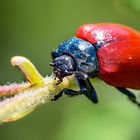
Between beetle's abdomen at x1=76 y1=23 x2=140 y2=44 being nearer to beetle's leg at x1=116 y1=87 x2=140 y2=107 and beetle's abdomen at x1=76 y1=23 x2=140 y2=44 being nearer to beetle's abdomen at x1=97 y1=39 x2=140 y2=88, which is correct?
beetle's abdomen at x1=97 y1=39 x2=140 y2=88

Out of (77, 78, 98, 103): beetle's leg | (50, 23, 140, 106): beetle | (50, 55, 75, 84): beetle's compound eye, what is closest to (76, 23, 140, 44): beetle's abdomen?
(50, 23, 140, 106): beetle

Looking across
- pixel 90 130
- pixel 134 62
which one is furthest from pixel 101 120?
pixel 134 62

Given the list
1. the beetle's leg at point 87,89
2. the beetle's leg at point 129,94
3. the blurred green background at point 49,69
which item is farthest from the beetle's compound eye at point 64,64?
the blurred green background at point 49,69

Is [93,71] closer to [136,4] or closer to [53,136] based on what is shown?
[136,4]

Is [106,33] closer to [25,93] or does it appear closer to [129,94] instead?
[129,94]

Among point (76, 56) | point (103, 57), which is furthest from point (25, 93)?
point (76, 56)

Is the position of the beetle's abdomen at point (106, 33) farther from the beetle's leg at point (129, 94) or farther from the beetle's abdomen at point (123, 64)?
the beetle's leg at point (129, 94)
